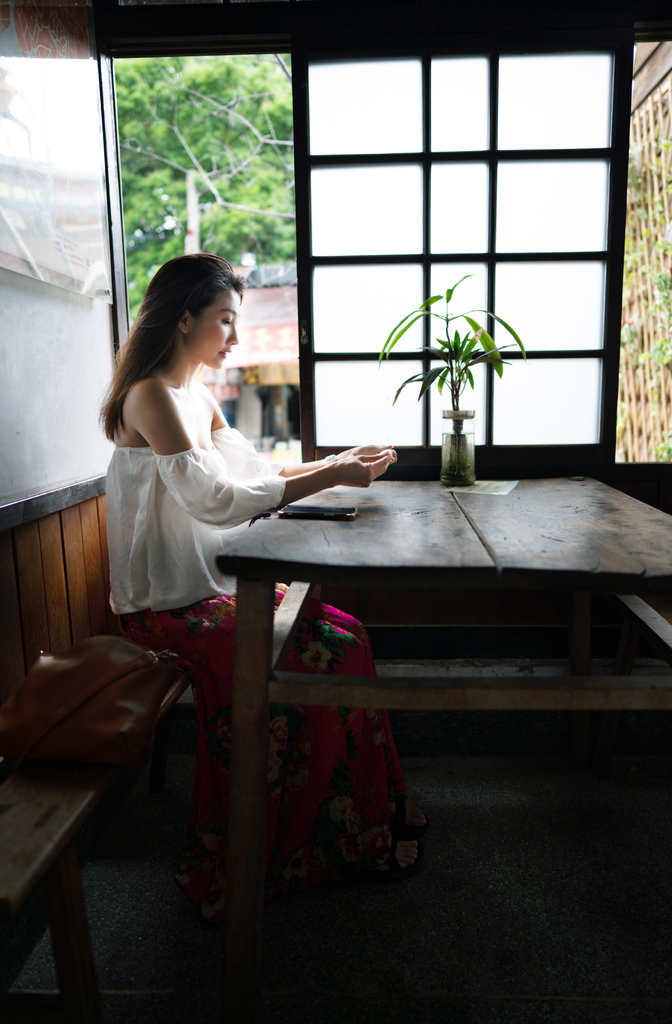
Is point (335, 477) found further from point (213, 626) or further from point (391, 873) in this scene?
point (391, 873)

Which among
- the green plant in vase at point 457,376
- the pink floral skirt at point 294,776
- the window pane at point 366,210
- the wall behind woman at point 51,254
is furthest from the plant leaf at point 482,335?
the wall behind woman at point 51,254

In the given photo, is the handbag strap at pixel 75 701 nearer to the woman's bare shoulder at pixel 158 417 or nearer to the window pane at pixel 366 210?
the woman's bare shoulder at pixel 158 417

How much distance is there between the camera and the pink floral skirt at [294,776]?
1.46 m

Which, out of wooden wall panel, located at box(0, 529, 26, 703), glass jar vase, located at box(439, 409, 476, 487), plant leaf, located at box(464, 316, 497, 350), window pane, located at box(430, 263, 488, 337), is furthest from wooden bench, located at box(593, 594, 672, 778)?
wooden wall panel, located at box(0, 529, 26, 703)

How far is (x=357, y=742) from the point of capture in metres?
1.50

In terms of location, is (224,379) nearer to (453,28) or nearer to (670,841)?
(453,28)

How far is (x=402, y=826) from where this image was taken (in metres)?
1.65

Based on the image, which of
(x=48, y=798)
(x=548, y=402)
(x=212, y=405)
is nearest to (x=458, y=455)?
(x=548, y=402)

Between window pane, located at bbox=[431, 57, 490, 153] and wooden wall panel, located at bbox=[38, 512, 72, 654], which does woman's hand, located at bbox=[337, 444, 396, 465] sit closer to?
wooden wall panel, located at bbox=[38, 512, 72, 654]

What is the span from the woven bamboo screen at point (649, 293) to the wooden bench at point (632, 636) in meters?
1.24

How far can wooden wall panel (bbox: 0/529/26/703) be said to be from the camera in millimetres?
1434

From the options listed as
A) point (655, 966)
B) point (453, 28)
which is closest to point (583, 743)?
point (655, 966)

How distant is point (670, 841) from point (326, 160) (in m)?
2.18

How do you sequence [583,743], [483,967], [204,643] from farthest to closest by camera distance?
[583,743], [204,643], [483,967]
